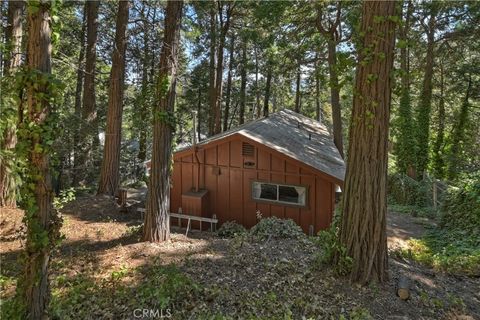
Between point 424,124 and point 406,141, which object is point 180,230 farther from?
point 424,124

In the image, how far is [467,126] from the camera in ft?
61.1

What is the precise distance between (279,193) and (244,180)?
1209 mm

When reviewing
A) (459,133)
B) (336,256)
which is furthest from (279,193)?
(459,133)

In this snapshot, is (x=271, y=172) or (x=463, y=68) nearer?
(x=271, y=172)

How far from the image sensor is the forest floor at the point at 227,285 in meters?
4.13

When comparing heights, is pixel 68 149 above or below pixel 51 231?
above

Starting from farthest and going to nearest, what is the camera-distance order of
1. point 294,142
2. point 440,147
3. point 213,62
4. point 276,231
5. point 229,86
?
point 229,86, point 213,62, point 440,147, point 294,142, point 276,231

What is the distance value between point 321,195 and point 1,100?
799 cm

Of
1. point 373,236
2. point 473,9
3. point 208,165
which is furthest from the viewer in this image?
point 473,9

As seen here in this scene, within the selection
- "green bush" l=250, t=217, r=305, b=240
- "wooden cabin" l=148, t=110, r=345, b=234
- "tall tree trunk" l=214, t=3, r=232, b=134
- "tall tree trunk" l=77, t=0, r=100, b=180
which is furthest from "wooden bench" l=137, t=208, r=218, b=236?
"tall tree trunk" l=214, t=3, r=232, b=134

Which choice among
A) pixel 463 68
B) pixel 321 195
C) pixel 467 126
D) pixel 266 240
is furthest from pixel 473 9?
pixel 266 240

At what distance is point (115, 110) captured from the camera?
10391 millimetres

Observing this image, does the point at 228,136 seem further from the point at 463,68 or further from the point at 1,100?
the point at 463,68

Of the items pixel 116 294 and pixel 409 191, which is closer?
pixel 116 294
